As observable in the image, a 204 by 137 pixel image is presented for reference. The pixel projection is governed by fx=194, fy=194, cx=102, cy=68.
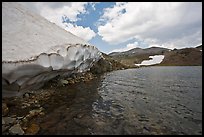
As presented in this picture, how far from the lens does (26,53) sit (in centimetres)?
1306

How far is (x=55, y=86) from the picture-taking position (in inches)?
779

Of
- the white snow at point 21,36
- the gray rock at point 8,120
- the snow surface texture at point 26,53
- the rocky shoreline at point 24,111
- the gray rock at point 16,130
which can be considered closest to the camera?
the gray rock at point 16,130

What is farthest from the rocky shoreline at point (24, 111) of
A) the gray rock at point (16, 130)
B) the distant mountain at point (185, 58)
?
the distant mountain at point (185, 58)

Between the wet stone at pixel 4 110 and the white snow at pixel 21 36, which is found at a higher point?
the white snow at pixel 21 36

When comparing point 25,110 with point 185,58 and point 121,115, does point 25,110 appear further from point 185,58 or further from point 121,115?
point 185,58

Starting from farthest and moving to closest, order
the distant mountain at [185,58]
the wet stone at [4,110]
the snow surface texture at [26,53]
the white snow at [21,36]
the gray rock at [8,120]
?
the distant mountain at [185,58], the white snow at [21,36], the snow surface texture at [26,53], the wet stone at [4,110], the gray rock at [8,120]

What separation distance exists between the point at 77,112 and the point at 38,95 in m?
5.06

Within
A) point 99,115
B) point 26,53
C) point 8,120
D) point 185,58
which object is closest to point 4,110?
point 8,120

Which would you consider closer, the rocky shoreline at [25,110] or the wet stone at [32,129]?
the wet stone at [32,129]

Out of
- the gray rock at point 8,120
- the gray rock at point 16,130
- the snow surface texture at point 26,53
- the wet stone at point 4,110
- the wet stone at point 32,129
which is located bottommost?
the wet stone at point 32,129

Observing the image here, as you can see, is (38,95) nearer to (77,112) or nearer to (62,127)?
(77,112)

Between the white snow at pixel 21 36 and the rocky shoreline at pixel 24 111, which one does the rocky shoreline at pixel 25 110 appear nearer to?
the rocky shoreline at pixel 24 111

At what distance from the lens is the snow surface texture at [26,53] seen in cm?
1189

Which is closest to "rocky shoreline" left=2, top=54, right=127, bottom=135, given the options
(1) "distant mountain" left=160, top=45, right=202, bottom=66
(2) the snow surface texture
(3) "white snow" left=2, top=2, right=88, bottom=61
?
(2) the snow surface texture
